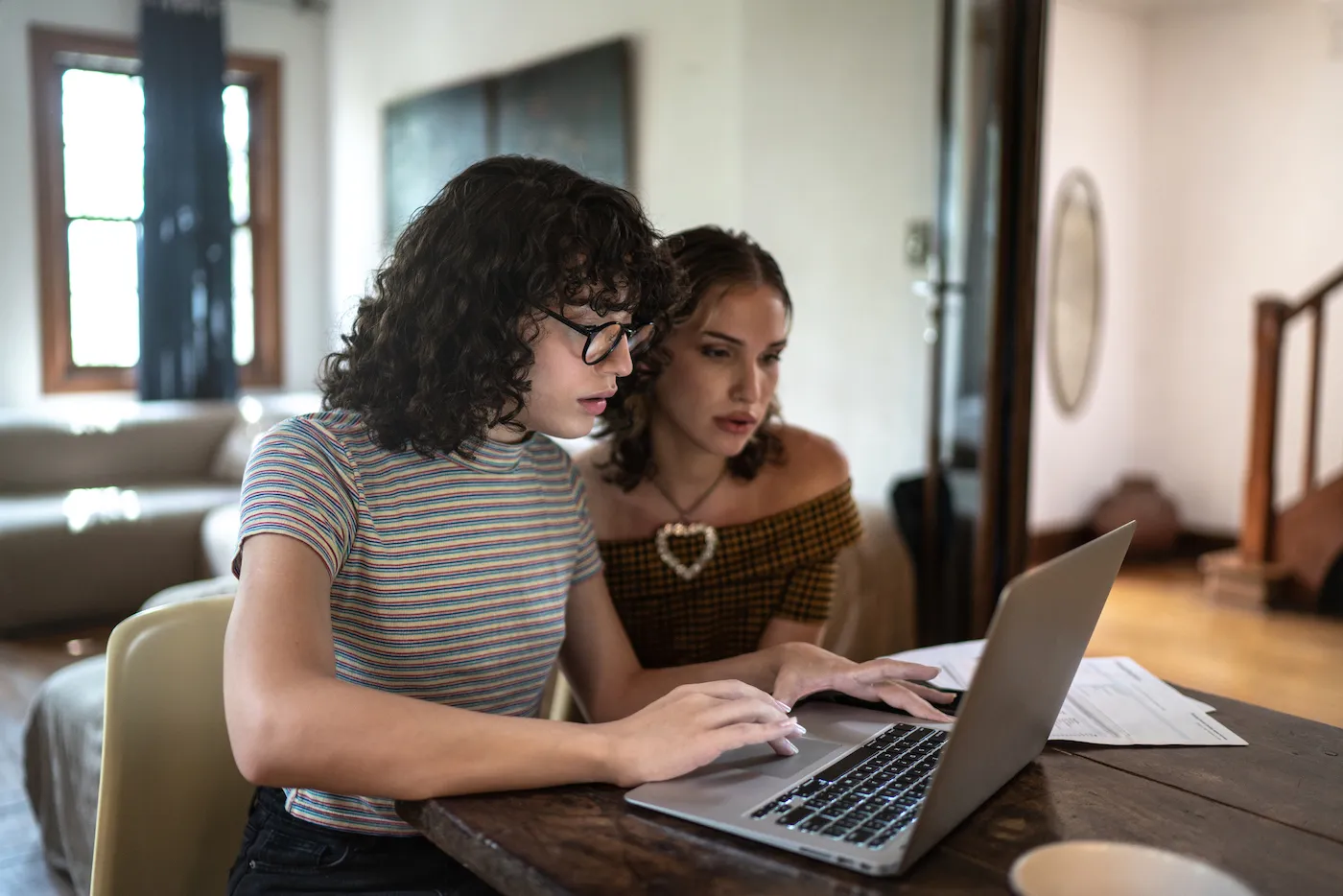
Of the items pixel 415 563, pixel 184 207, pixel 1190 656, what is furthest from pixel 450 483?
pixel 184 207

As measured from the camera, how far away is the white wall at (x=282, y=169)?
513 centimetres

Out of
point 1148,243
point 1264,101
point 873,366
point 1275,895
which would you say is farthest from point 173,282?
point 1275,895

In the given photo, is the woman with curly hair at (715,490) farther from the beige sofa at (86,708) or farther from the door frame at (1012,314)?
the door frame at (1012,314)

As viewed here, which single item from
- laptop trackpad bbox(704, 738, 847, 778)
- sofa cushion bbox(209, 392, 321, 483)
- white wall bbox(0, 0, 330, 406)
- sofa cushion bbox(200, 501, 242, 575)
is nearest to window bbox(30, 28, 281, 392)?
white wall bbox(0, 0, 330, 406)

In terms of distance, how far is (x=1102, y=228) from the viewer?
5660 mm

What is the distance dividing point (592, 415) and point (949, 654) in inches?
19.1

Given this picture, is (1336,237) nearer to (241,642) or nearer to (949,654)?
(949,654)

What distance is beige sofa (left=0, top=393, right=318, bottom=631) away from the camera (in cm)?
396

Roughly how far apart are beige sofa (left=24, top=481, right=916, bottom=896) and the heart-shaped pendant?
1.19 feet

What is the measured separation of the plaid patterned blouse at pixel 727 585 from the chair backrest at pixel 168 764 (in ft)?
1.59

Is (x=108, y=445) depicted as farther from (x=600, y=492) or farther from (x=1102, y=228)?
(x=1102, y=228)

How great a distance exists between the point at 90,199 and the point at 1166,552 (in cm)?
530

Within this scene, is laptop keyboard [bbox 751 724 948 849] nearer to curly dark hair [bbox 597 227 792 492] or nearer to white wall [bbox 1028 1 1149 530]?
curly dark hair [bbox 597 227 792 492]

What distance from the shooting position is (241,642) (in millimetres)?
893
